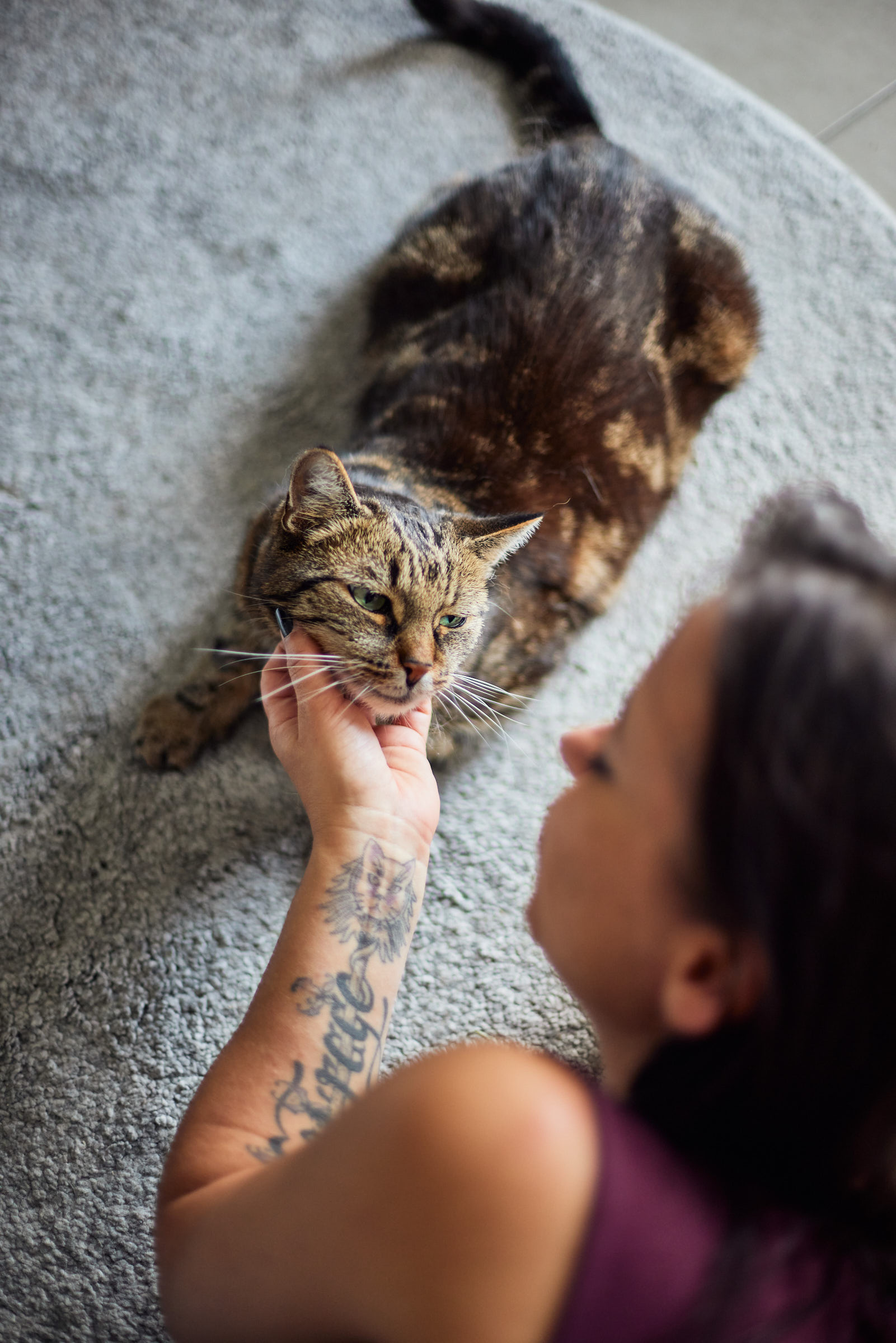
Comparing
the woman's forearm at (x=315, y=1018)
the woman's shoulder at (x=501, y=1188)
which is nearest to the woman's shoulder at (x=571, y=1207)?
the woman's shoulder at (x=501, y=1188)

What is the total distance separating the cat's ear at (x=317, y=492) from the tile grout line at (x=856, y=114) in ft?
6.45

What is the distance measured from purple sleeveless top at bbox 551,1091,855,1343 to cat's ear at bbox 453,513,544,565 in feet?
A: 2.25

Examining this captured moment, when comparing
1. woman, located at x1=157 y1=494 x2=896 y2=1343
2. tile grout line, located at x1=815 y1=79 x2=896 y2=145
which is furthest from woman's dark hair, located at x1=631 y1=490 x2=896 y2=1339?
tile grout line, located at x1=815 y1=79 x2=896 y2=145

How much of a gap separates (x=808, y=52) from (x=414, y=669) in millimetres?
2371

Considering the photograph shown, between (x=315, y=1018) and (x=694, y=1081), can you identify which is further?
(x=315, y=1018)

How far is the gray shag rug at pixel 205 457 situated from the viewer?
42.1 inches

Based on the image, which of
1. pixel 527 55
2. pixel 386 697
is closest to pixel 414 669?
pixel 386 697

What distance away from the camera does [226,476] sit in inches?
58.1

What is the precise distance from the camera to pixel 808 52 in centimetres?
224

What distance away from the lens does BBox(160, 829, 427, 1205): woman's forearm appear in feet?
2.29

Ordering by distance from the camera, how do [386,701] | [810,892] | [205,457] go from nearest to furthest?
[810,892], [386,701], [205,457]

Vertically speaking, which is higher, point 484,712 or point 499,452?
point 499,452

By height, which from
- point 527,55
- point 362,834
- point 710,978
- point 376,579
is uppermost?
point 527,55

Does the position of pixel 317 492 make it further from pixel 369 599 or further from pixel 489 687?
pixel 489 687
